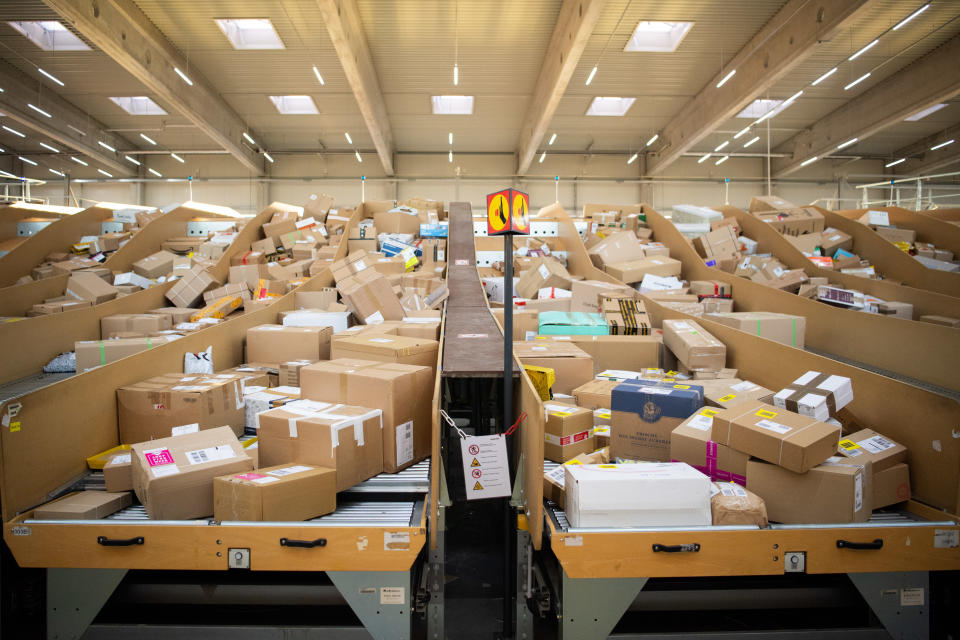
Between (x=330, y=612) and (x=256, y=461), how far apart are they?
68cm

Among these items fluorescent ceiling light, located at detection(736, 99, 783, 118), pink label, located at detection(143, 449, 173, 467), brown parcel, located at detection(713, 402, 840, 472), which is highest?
fluorescent ceiling light, located at detection(736, 99, 783, 118)

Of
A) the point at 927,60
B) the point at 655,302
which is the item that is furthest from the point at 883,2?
the point at 655,302

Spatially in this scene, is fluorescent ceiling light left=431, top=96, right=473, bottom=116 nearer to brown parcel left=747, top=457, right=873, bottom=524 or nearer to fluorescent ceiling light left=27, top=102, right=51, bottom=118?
fluorescent ceiling light left=27, top=102, right=51, bottom=118

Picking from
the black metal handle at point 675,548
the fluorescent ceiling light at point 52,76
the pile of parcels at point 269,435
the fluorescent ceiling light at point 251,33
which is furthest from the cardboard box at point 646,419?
the fluorescent ceiling light at point 52,76

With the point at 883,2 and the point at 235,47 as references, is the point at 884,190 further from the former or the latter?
the point at 235,47

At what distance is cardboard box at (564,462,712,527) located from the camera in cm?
182

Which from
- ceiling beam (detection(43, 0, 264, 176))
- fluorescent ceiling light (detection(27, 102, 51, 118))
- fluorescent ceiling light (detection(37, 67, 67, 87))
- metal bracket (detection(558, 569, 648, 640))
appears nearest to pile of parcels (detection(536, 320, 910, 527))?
metal bracket (detection(558, 569, 648, 640))

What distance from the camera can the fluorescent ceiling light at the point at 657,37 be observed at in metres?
8.85

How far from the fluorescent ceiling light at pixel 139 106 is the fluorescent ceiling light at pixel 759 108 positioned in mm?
13405

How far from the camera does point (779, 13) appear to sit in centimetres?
808

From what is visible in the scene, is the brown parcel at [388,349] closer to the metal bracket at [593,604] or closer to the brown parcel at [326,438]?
the brown parcel at [326,438]

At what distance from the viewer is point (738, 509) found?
1837 millimetres

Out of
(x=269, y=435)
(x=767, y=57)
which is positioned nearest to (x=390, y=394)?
(x=269, y=435)

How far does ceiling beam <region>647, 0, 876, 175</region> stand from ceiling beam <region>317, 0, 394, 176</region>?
636cm
